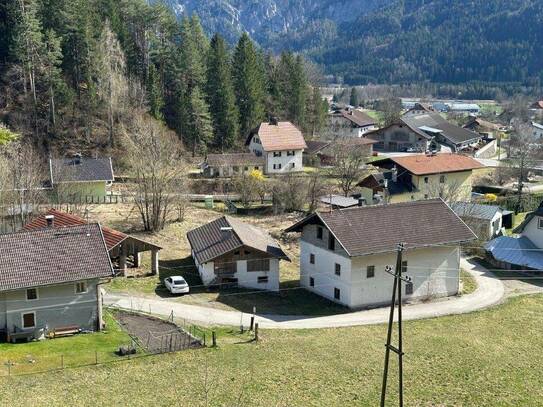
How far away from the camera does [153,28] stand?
89.7 meters

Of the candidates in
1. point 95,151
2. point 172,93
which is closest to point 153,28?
point 172,93

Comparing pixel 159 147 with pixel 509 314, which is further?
pixel 159 147

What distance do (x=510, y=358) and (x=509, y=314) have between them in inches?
278

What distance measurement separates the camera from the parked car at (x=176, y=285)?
39.5m

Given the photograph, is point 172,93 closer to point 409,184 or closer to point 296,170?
point 296,170

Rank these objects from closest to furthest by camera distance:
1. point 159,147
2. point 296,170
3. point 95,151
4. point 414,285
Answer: point 414,285, point 159,147, point 95,151, point 296,170

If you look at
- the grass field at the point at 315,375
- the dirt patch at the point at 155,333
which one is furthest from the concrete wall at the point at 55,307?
the grass field at the point at 315,375

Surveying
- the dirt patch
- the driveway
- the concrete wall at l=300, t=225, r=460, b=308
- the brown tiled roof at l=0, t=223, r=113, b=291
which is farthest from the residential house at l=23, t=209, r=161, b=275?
the concrete wall at l=300, t=225, r=460, b=308

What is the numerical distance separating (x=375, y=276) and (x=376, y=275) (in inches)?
3.6

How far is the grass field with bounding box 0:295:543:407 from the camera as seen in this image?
2594 cm

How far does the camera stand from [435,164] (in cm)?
6631

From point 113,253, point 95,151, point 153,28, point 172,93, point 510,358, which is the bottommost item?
point 510,358

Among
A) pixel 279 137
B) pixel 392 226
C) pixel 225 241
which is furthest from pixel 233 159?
pixel 392 226

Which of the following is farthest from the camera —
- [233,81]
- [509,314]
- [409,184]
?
[233,81]
